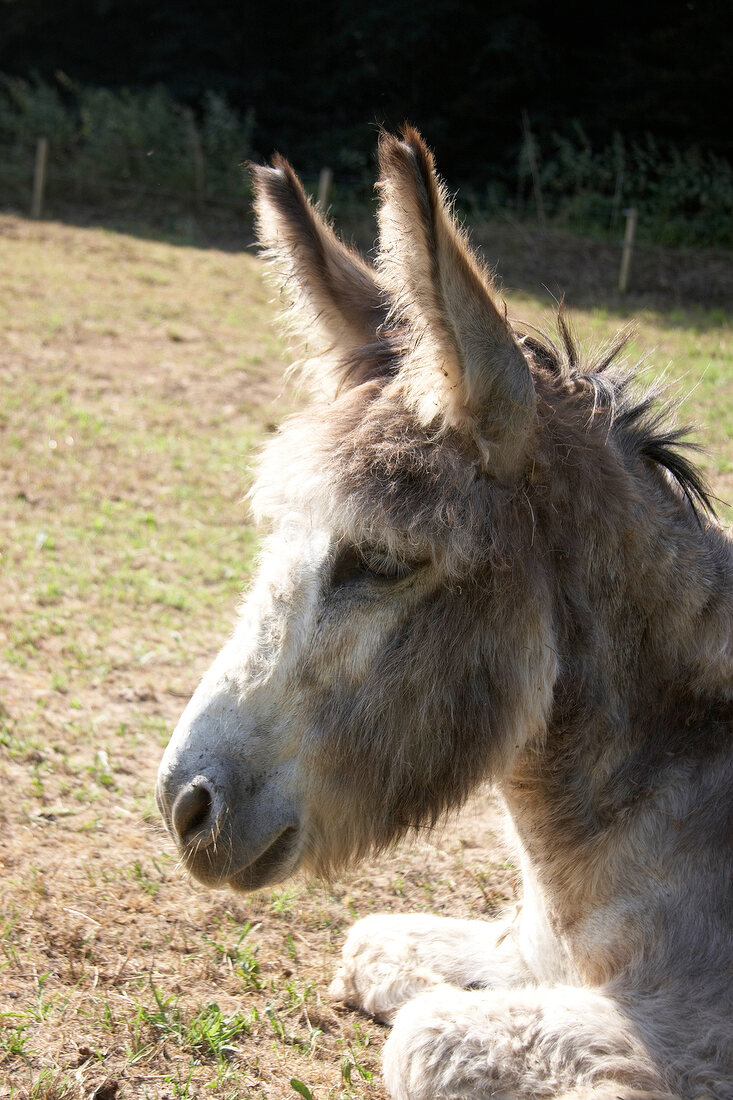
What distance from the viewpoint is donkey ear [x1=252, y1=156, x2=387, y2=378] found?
2.75m

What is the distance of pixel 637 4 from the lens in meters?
19.4

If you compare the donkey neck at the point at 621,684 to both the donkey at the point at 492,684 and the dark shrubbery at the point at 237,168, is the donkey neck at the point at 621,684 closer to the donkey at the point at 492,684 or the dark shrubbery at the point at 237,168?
the donkey at the point at 492,684

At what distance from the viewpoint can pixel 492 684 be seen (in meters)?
2.28

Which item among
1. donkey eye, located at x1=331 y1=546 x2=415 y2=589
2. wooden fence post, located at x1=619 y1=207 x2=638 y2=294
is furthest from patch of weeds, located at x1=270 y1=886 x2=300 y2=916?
wooden fence post, located at x1=619 y1=207 x2=638 y2=294

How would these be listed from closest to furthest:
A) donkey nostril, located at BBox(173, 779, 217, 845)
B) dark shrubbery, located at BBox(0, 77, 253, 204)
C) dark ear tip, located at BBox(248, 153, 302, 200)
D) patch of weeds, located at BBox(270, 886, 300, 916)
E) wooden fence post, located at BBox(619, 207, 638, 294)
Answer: donkey nostril, located at BBox(173, 779, 217, 845), dark ear tip, located at BBox(248, 153, 302, 200), patch of weeds, located at BBox(270, 886, 300, 916), wooden fence post, located at BBox(619, 207, 638, 294), dark shrubbery, located at BBox(0, 77, 253, 204)

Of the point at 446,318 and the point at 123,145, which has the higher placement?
the point at 123,145

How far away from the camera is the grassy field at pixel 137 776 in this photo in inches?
102

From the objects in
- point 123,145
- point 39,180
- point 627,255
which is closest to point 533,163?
point 627,255

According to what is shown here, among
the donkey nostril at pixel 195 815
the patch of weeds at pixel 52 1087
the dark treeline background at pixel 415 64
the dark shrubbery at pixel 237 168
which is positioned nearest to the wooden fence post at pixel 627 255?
the dark shrubbery at pixel 237 168

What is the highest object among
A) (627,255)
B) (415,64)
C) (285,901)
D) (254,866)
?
(415,64)

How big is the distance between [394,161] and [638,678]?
140cm

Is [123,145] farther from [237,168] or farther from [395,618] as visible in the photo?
[395,618]

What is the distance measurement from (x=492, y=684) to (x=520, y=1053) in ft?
2.67

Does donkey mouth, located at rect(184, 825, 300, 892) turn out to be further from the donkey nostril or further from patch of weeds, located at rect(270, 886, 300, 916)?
patch of weeds, located at rect(270, 886, 300, 916)
